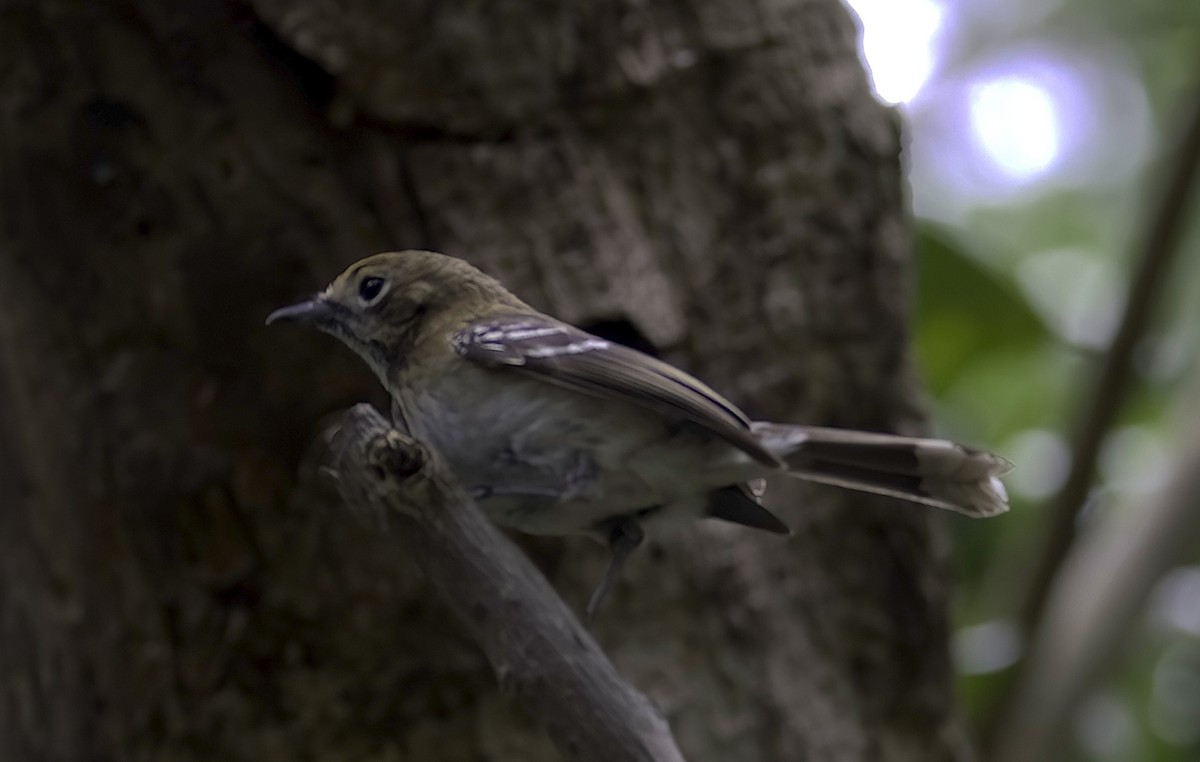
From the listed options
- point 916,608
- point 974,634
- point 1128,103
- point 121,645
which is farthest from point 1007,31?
point 121,645

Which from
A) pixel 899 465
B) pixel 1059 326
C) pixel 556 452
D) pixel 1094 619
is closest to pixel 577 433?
pixel 556 452

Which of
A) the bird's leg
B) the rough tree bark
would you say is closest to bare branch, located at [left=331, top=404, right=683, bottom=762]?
the bird's leg

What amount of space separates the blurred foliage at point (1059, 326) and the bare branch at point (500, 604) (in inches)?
99.9

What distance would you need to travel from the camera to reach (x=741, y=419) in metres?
2.42

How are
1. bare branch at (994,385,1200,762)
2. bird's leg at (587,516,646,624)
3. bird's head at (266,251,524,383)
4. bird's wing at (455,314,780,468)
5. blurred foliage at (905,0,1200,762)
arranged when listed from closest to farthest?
bird's wing at (455,314,780,468) < bird's leg at (587,516,646,624) < bird's head at (266,251,524,383) < bare branch at (994,385,1200,762) < blurred foliage at (905,0,1200,762)

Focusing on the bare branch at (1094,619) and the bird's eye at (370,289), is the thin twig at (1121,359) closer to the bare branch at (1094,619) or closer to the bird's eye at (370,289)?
the bare branch at (1094,619)

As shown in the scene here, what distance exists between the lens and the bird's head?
8.45ft

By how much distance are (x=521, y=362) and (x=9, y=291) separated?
4.96 ft

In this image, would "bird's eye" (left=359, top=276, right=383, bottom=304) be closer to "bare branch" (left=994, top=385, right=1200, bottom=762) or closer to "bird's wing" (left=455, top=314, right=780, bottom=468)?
"bird's wing" (left=455, top=314, right=780, bottom=468)

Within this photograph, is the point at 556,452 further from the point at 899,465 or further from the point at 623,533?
the point at 899,465

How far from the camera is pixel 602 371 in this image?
233 centimetres

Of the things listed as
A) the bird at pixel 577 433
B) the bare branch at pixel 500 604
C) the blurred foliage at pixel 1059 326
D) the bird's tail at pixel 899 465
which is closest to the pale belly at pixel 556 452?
the bird at pixel 577 433

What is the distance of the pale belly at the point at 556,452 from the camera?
2326mm

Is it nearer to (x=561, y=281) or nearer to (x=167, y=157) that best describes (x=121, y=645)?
(x=167, y=157)
